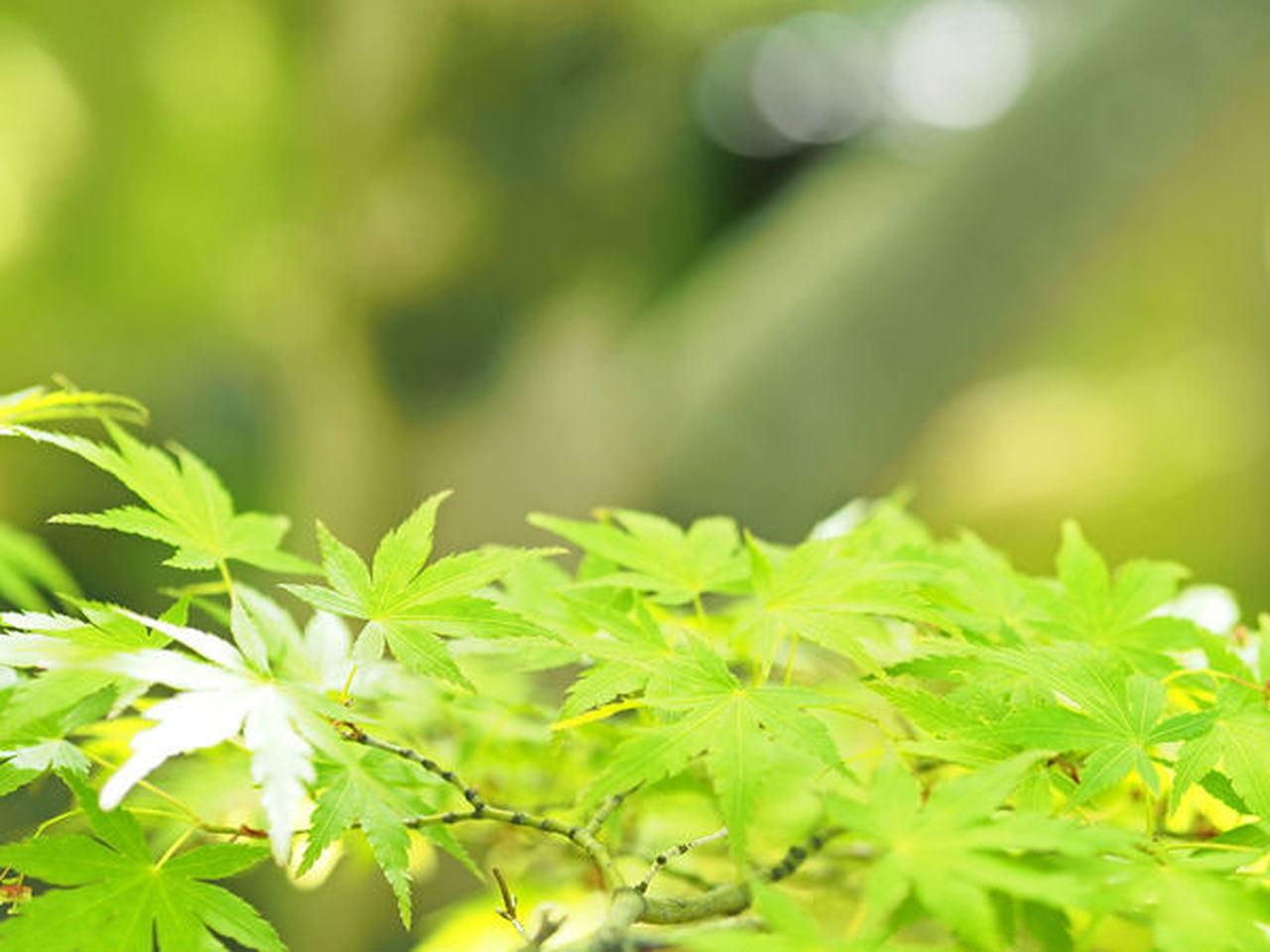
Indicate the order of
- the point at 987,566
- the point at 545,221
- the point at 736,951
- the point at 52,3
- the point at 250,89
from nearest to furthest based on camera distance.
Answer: the point at 736,951 → the point at 987,566 → the point at 545,221 → the point at 52,3 → the point at 250,89

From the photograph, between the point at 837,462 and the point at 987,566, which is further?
the point at 837,462

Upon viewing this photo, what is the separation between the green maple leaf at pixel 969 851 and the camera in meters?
0.30

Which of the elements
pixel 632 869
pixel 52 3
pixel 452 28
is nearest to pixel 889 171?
pixel 452 28

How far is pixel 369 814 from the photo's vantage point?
1.18 feet

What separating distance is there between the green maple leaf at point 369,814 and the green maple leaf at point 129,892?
1.1 inches

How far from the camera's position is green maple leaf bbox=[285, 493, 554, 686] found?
15.5 inches

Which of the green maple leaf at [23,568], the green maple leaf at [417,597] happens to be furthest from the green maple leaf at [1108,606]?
the green maple leaf at [23,568]

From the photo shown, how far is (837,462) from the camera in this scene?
160 centimetres

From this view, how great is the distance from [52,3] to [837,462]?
2946 millimetres

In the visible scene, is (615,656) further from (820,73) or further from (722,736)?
(820,73)

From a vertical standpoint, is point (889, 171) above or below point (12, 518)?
above

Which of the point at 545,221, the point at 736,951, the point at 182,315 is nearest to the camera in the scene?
the point at 736,951

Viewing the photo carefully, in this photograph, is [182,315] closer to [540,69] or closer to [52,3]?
[52,3]

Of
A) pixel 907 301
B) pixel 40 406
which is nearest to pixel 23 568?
pixel 40 406
